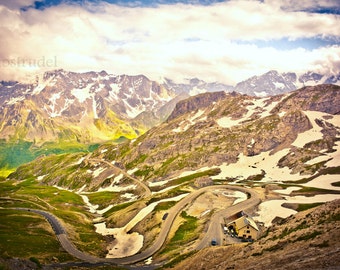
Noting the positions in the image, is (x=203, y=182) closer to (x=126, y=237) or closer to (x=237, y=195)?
(x=237, y=195)

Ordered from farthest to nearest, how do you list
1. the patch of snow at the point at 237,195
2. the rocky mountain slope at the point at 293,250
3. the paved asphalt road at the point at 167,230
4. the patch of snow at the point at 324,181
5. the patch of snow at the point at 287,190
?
the patch of snow at the point at 324,181, the patch of snow at the point at 287,190, the patch of snow at the point at 237,195, the paved asphalt road at the point at 167,230, the rocky mountain slope at the point at 293,250

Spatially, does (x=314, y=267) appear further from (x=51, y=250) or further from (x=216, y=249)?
(x=51, y=250)

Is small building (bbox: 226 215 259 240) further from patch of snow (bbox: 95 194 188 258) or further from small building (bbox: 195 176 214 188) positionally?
small building (bbox: 195 176 214 188)

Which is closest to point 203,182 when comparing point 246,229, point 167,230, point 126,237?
point 167,230

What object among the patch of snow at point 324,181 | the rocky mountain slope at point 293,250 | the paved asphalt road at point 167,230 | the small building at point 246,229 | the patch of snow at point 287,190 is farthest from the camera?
the patch of snow at point 324,181

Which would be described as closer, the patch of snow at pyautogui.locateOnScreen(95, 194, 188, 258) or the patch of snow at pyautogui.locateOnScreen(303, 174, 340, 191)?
the patch of snow at pyautogui.locateOnScreen(95, 194, 188, 258)

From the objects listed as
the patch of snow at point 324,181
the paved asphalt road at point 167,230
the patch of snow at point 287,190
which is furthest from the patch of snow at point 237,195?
the patch of snow at point 324,181

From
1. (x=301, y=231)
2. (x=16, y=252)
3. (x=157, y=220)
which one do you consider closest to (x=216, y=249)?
(x=301, y=231)

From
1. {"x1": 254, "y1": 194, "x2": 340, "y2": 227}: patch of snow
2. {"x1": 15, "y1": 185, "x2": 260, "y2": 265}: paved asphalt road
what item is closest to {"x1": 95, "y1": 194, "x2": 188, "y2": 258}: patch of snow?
{"x1": 15, "y1": 185, "x2": 260, "y2": 265}: paved asphalt road

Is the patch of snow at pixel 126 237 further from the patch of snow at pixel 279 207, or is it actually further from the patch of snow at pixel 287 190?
the patch of snow at pixel 287 190
